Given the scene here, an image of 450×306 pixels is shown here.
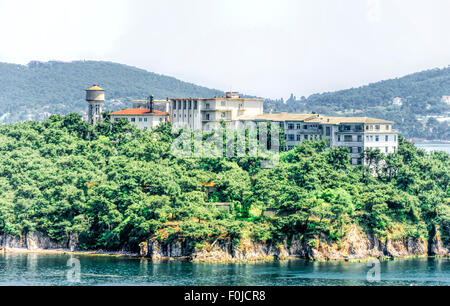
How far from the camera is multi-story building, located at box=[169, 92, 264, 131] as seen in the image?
7500 centimetres

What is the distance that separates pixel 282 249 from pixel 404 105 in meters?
127

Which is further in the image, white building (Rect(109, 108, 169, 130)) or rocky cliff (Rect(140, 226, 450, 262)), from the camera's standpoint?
white building (Rect(109, 108, 169, 130))

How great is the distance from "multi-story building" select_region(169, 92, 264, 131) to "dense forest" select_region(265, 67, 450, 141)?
66.5 m

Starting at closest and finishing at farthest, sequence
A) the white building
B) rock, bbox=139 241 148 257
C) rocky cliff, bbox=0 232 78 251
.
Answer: rock, bbox=139 241 148 257, rocky cliff, bbox=0 232 78 251, the white building

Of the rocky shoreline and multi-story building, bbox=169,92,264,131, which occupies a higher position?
multi-story building, bbox=169,92,264,131

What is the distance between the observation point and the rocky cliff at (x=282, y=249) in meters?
52.4

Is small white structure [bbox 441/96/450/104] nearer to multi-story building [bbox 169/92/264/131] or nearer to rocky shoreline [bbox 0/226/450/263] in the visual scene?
multi-story building [bbox 169/92/264/131]

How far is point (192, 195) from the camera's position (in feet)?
184

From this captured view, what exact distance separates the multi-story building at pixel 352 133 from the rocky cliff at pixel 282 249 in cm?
1216

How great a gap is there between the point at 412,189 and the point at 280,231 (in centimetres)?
1179

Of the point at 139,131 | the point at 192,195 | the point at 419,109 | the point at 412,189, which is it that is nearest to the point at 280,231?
the point at 192,195

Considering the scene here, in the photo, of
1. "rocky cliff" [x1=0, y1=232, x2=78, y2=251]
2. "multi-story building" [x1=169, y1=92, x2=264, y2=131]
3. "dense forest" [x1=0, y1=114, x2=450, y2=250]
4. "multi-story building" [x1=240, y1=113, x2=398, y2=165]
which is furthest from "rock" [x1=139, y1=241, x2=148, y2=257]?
"multi-story building" [x1=169, y1=92, x2=264, y2=131]
